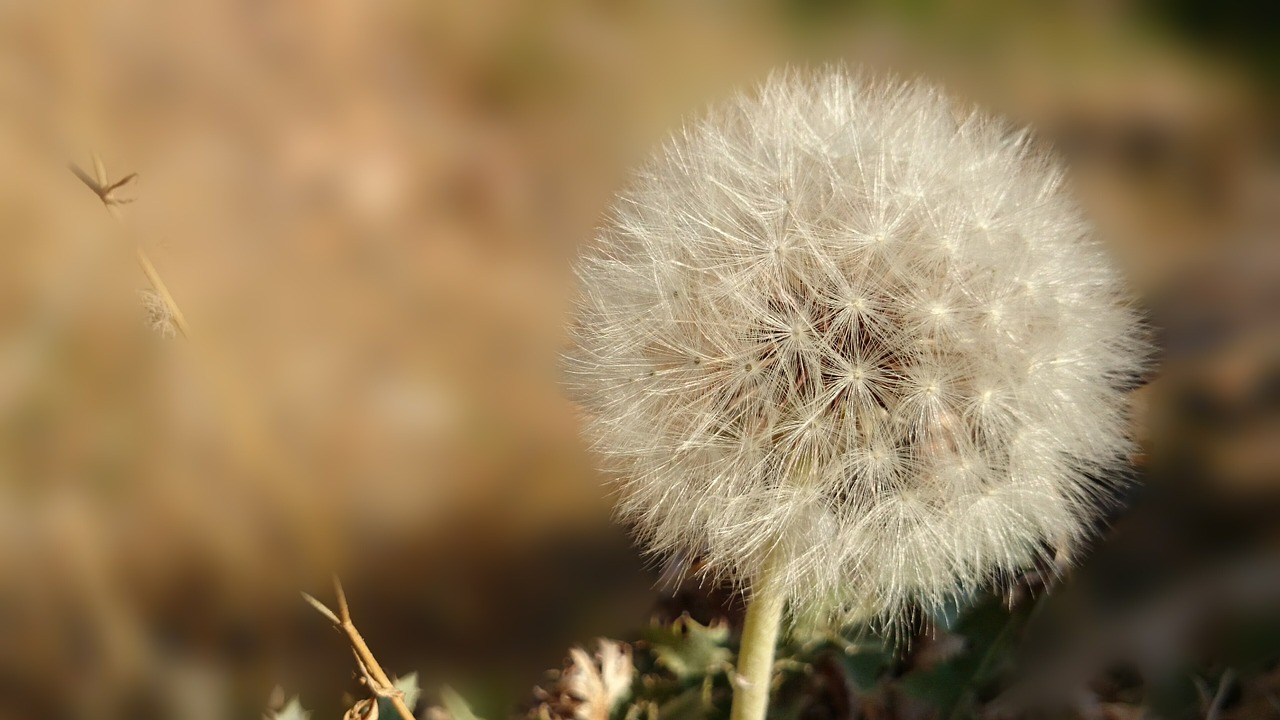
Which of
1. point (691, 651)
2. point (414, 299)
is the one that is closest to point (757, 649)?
point (691, 651)

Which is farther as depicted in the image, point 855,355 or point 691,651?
point 691,651

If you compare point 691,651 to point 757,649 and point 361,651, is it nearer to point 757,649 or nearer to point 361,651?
point 757,649

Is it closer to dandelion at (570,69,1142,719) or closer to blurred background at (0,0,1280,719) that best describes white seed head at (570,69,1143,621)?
dandelion at (570,69,1142,719)

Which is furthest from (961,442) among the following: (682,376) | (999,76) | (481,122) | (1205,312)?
(481,122)

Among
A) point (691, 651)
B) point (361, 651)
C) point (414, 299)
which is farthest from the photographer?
point (414, 299)

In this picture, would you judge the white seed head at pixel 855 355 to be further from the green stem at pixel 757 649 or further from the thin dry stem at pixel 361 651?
the thin dry stem at pixel 361 651

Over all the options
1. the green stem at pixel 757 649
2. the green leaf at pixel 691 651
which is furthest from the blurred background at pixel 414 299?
the green stem at pixel 757 649
